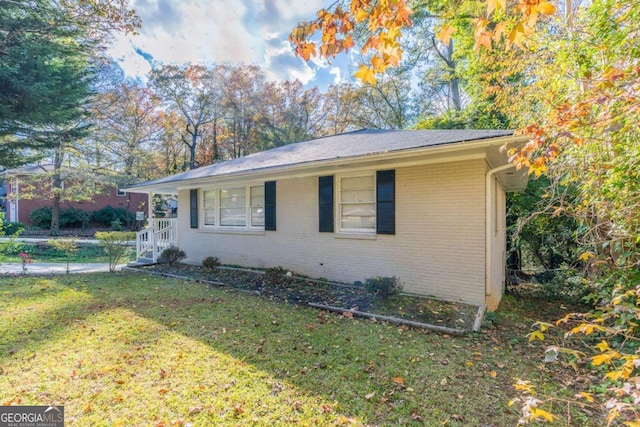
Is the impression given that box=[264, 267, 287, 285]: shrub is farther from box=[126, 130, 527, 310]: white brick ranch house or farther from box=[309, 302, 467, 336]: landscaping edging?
box=[309, 302, 467, 336]: landscaping edging

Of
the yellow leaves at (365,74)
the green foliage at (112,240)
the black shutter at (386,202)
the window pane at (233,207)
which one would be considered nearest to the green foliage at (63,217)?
the green foliage at (112,240)

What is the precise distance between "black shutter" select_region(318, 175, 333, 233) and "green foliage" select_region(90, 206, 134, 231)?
21.1 meters

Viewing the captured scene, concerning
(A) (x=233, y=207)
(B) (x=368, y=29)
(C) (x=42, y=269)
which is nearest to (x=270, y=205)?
(A) (x=233, y=207)

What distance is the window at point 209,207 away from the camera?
34.3ft

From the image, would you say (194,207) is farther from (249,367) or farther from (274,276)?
(249,367)

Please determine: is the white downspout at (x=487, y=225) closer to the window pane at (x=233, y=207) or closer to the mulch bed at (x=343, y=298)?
the mulch bed at (x=343, y=298)

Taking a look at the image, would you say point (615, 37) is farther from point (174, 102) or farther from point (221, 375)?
point (174, 102)

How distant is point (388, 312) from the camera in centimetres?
550

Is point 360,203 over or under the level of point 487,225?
over

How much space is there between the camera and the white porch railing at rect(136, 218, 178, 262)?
36.8ft

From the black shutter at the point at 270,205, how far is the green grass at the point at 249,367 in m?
3.23

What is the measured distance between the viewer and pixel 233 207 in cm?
999

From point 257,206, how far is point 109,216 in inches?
786

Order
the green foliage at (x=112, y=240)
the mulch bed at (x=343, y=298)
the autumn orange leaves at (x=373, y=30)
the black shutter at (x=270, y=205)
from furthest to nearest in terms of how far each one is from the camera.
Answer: the green foliage at (x=112, y=240), the black shutter at (x=270, y=205), the mulch bed at (x=343, y=298), the autumn orange leaves at (x=373, y=30)
